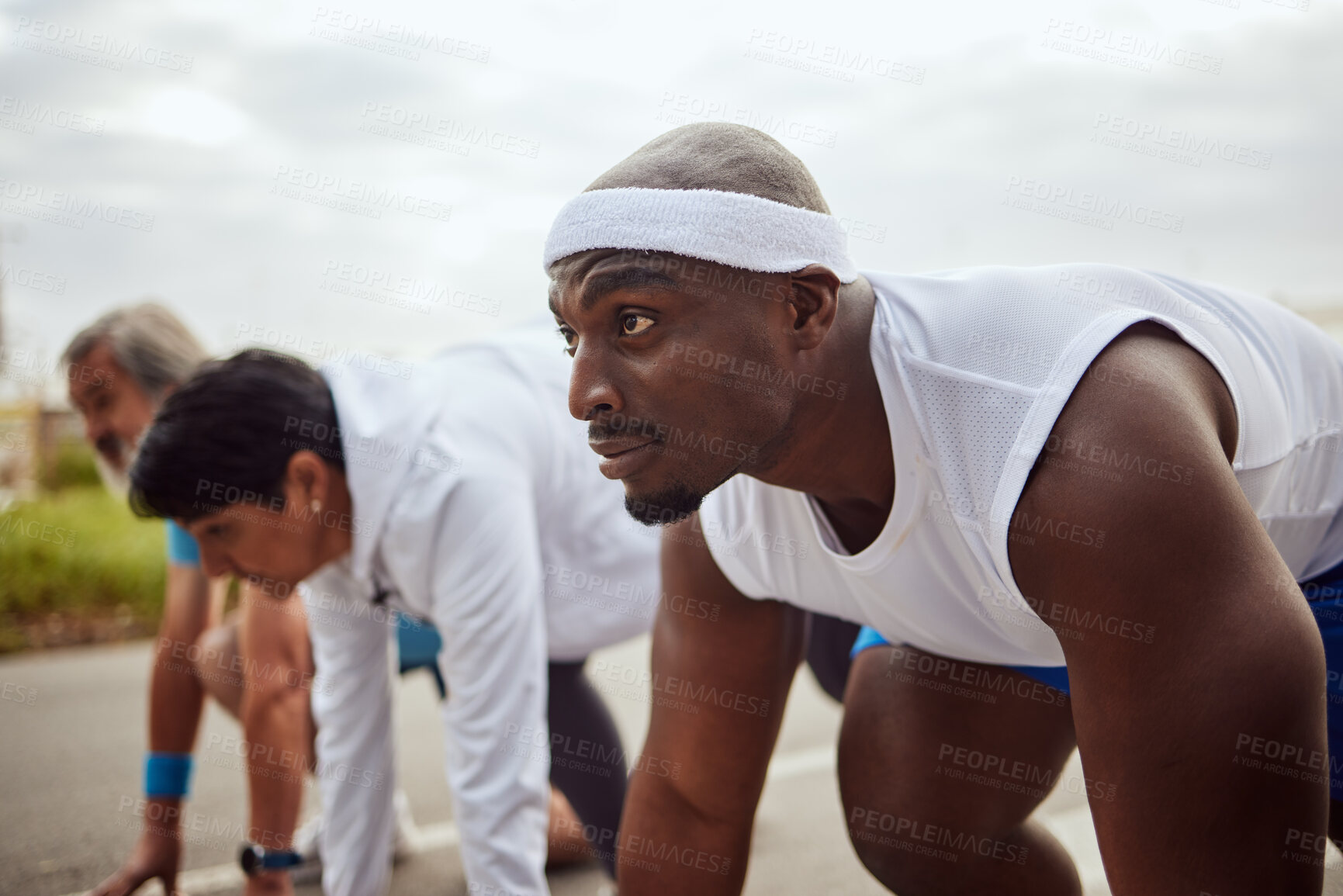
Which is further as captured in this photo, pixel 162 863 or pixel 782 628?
pixel 162 863

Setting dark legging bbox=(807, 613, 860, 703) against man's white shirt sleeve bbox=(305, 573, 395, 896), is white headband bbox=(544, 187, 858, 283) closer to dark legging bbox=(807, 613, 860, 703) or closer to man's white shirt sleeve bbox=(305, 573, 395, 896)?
dark legging bbox=(807, 613, 860, 703)

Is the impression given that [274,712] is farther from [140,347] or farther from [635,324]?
[635,324]

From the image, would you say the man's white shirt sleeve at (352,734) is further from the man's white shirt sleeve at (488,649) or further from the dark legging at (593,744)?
the dark legging at (593,744)

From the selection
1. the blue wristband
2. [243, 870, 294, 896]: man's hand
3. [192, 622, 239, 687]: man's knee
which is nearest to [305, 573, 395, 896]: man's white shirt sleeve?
[243, 870, 294, 896]: man's hand

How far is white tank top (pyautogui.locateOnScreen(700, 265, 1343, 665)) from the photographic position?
1303 mm

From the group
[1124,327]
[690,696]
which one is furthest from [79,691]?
[1124,327]

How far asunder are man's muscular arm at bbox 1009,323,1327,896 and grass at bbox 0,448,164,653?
21.2 feet

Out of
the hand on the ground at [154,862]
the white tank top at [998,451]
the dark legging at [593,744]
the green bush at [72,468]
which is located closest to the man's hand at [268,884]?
the hand on the ground at [154,862]

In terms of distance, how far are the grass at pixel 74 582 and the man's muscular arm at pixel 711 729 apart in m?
5.59

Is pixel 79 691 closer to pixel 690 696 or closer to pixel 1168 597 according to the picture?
pixel 690 696

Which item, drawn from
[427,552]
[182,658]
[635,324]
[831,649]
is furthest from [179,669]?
[635,324]

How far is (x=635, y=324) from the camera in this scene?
4.67 feet

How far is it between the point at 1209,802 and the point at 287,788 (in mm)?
2195

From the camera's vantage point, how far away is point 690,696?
185cm
